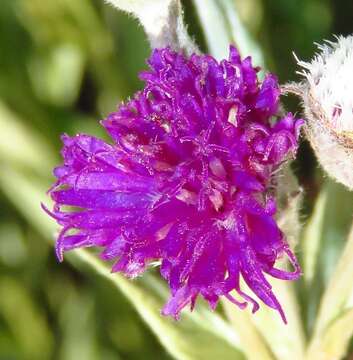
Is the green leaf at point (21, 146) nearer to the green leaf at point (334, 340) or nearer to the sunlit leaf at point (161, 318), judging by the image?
the sunlit leaf at point (161, 318)

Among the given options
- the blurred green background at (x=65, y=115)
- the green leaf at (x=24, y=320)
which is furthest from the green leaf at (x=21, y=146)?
the green leaf at (x=24, y=320)

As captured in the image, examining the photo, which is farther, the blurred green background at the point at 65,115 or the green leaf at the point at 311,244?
the blurred green background at the point at 65,115

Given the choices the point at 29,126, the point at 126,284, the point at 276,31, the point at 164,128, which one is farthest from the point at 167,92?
the point at 276,31

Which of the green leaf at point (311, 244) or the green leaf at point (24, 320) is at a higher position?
the green leaf at point (24, 320)

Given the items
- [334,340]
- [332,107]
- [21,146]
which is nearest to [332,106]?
[332,107]

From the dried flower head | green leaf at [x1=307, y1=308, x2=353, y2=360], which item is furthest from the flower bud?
green leaf at [x1=307, y1=308, x2=353, y2=360]

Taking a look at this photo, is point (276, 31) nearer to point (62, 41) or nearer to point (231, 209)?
point (62, 41)

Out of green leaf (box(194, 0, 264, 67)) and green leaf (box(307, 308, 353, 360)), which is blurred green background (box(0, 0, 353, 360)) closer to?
green leaf (box(194, 0, 264, 67))
